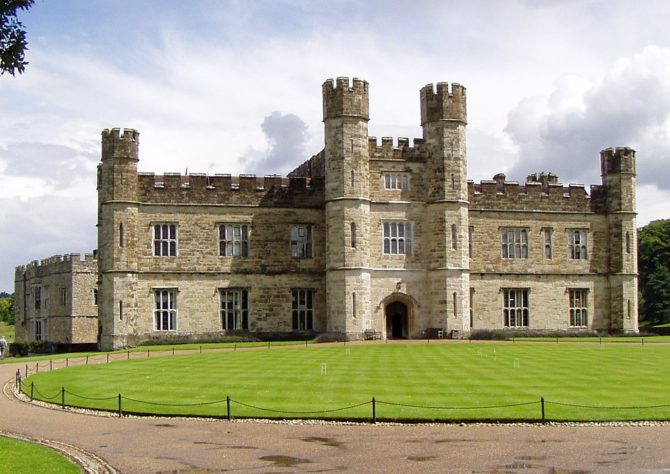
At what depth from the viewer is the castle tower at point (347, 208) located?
159 feet

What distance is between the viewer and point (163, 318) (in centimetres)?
4931

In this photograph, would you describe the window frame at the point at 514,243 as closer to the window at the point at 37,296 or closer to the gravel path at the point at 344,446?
the gravel path at the point at 344,446

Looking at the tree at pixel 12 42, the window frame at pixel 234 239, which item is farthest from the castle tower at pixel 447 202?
the tree at pixel 12 42

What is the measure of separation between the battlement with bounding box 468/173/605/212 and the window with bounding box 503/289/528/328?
5130mm

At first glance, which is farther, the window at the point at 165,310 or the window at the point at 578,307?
the window at the point at 578,307

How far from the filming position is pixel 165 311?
4934 centimetres

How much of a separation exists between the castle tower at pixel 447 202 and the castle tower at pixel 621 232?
35.6 feet

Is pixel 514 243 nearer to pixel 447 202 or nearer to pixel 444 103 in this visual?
pixel 447 202

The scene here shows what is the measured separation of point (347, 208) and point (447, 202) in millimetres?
5830

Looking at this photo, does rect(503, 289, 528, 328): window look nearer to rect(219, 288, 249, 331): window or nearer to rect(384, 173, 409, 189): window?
rect(384, 173, 409, 189): window

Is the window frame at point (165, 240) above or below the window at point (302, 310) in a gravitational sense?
above

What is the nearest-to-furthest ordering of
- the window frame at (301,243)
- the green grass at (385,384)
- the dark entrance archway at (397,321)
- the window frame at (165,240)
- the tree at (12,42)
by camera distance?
the tree at (12,42)
the green grass at (385,384)
the window frame at (165,240)
the dark entrance archway at (397,321)
the window frame at (301,243)

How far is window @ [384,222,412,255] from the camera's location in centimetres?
5075

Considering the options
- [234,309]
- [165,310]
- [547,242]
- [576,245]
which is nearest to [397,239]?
[234,309]
